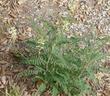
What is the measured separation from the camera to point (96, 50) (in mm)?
4457

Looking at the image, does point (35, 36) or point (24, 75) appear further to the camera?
point (35, 36)

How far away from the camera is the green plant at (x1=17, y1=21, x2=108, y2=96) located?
171 inches

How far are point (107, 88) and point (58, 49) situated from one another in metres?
1.23

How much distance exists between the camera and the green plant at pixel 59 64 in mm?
4344

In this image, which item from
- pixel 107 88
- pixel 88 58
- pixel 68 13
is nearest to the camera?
pixel 88 58

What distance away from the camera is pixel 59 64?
173 inches

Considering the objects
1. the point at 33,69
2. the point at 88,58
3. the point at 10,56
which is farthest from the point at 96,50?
the point at 10,56

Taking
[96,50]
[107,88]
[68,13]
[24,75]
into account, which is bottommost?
[107,88]

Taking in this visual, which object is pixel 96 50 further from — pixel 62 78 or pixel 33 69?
pixel 33 69

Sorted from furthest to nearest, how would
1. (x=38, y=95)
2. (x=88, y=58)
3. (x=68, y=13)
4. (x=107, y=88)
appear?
(x=68, y=13), (x=107, y=88), (x=38, y=95), (x=88, y=58)

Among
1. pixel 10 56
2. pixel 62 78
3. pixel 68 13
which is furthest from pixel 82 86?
pixel 68 13

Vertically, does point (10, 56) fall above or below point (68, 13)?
below

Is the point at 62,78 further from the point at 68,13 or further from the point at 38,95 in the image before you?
the point at 68,13

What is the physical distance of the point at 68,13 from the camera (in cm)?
582
